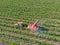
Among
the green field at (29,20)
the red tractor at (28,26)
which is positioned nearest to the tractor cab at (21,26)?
the red tractor at (28,26)

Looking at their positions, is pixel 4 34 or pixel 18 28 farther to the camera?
pixel 18 28

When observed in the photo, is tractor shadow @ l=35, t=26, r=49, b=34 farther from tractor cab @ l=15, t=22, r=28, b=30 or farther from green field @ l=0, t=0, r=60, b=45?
tractor cab @ l=15, t=22, r=28, b=30

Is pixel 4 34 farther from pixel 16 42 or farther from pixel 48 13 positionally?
pixel 48 13

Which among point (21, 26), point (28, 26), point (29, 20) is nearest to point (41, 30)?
point (28, 26)

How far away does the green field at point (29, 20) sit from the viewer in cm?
844

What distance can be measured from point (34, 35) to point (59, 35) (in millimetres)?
1070

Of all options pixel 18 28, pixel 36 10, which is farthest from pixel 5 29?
pixel 36 10

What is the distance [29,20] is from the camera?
11539 millimetres

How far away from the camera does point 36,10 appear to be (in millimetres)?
14227

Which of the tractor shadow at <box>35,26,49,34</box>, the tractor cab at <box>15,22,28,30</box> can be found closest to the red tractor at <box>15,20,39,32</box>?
the tractor cab at <box>15,22,28,30</box>

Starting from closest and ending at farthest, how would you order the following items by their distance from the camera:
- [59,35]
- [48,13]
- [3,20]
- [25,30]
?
[59,35] < [25,30] < [3,20] < [48,13]

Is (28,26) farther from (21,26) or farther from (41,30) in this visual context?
(41,30)

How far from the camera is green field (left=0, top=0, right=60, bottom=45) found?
27.7 feet

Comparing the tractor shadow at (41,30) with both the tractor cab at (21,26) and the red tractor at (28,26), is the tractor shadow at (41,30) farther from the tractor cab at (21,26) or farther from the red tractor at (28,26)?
the tractor cab at (21,26)
